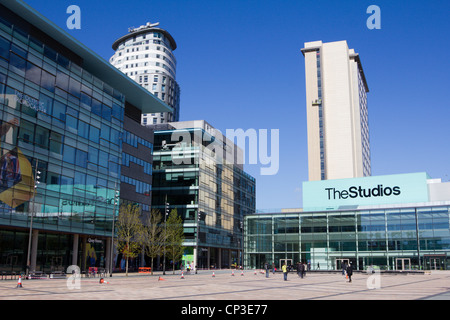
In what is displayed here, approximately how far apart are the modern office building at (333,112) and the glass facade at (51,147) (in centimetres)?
9079

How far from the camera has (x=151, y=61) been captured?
151 meters

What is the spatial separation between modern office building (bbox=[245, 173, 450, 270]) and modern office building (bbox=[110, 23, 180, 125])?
239ft

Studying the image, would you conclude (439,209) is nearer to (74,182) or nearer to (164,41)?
(74,182)

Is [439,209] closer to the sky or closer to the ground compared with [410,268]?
closer to the sky

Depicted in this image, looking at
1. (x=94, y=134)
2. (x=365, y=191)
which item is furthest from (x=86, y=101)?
(x=365, y=191)

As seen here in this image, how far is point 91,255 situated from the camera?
5344 cm

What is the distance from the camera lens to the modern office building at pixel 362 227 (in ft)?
231

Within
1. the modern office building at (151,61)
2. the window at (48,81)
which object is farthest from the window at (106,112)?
the modern office building at (151,61)

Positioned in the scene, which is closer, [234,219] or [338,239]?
[338,239]

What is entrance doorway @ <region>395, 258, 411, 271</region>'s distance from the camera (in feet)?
231

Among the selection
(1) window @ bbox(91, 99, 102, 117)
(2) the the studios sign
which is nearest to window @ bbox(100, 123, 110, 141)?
(1) window @ bbox(91, 99, 102, 117)
